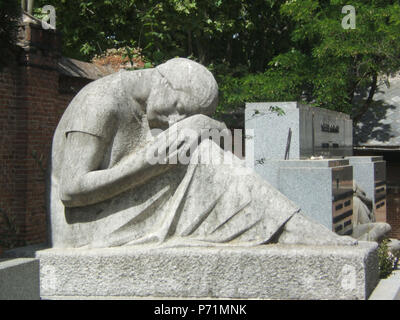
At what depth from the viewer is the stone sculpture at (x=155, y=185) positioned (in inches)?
158

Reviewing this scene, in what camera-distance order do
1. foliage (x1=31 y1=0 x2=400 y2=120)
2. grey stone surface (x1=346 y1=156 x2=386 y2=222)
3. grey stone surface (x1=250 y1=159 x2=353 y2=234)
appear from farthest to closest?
1. foliage (x1=31 y1=0 x2=400 y2=120)
2. grey stone surface (x1=346 y1=156 x2=386 y2=222)
3. grey stone surface (x1=250 y1=159 x2=353 y2=234)

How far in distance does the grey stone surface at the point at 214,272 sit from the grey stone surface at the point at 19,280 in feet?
2.71

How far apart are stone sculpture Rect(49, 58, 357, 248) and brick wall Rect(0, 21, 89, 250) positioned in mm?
4011

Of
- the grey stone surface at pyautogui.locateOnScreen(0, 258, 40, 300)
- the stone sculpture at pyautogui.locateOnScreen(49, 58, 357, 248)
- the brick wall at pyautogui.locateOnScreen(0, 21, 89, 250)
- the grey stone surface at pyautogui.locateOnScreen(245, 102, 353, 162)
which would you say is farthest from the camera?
the brick wall at pyautogui.locateOnScreen(0, 21, 89, 250)

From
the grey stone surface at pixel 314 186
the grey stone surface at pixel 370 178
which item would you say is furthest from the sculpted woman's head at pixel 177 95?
the grey stone surface at pixel 370 178

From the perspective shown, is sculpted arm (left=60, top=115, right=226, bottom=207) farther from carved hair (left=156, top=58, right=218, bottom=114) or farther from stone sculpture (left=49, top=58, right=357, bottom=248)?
carved hair (left=156, top=58, right=218, bottom=114)

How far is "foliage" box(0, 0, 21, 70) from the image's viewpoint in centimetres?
356

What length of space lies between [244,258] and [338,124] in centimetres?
507

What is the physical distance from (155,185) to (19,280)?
1407 mm

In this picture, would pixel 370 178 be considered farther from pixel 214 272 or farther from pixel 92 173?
pixel 92 173

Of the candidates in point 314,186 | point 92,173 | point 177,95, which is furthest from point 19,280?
point 314,186

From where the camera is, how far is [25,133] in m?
8.25

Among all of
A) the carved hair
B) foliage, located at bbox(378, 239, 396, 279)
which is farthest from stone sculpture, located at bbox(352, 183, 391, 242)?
the carved hair

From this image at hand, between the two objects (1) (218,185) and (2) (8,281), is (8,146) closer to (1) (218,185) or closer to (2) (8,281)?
(1) (218,185)
